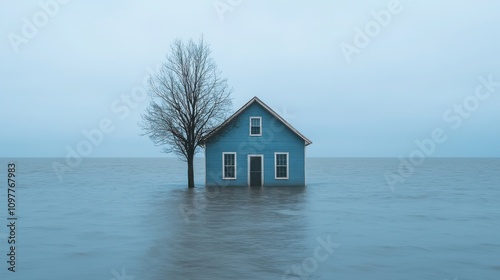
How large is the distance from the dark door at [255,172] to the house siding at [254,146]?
0.38 meters

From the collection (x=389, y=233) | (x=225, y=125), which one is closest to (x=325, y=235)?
(x=389, y=233)

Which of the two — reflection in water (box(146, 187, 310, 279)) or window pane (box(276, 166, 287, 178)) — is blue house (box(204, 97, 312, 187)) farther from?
reflection in water (box(146, 187, 310, 279))

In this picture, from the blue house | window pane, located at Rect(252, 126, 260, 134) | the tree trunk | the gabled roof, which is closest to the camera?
the gabled roof

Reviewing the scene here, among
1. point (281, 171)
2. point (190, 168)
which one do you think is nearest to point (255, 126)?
point (281, 171)

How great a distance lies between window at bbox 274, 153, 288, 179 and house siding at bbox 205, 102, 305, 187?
0.77 ft

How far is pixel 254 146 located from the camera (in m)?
37.5

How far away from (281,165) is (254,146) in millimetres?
2517

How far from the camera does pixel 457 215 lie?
78.4 feet

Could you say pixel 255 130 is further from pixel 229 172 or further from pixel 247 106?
pixel 229 172

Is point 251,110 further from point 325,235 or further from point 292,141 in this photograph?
point 325,235

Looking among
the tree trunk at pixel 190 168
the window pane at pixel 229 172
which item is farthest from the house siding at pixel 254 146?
the tree trunk at pixel 190 168

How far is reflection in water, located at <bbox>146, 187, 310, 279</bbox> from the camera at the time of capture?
12.2 metres

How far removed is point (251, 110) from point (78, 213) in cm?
1639

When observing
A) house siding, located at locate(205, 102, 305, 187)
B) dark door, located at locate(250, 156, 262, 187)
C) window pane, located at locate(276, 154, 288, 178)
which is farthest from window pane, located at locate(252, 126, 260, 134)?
window pane, located at locate(276, 154, 288, 178)
